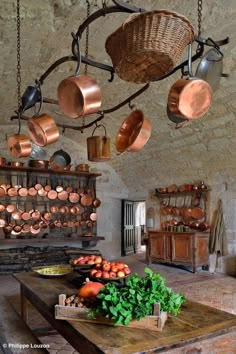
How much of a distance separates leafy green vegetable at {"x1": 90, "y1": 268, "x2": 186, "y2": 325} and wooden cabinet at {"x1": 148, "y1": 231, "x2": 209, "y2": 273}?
425 cm

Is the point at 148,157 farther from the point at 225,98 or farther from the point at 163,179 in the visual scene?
the point at 225,98

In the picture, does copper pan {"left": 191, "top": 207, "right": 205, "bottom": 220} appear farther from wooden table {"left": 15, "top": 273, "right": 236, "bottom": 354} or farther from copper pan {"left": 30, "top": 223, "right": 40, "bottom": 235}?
wooden table {"left": 15, "top": 273, "right": 236, "bottom": 354}

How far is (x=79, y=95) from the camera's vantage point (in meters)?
2.01

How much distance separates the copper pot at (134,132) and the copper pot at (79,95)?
455 millimetres

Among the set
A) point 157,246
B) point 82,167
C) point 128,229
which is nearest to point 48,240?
point 82,167

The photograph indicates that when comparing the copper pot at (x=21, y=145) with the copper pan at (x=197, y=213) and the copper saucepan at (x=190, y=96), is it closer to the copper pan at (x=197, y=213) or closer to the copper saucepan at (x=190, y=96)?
the copper saucepan at (x=190, y=96)

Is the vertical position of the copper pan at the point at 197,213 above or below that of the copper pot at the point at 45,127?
below

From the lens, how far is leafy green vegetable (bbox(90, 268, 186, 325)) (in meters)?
1.61

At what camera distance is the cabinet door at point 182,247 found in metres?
5.90

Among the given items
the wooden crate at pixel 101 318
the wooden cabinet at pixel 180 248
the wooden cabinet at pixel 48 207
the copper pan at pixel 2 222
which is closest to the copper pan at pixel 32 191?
the wooden cabinet at pixel 48 207

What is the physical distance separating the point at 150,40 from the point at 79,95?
2.12ft

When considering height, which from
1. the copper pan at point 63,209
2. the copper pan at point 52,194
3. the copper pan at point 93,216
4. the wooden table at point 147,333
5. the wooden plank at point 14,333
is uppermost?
the copper pan at point 52,194

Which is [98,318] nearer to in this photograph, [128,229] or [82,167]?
[82,167]

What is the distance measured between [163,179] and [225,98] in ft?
10.6
